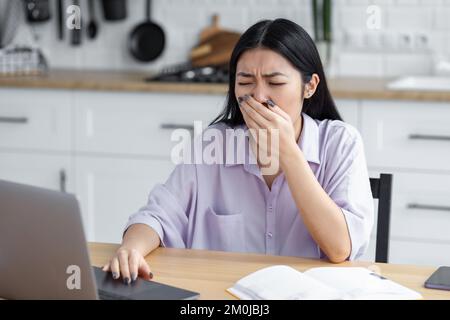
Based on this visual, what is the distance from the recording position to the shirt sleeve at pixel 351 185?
5.95 feet

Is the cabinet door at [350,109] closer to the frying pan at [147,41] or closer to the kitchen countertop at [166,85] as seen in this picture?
the kitchen countertop at [166,85]

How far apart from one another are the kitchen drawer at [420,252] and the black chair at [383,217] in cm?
129

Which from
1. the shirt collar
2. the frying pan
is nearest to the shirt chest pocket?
the shirt collar

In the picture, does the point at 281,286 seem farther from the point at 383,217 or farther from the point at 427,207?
the point at 427,207

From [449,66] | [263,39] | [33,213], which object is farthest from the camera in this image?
[449,66]

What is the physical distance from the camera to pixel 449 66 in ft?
11.8

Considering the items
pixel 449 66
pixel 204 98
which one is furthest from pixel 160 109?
pixel 449 66

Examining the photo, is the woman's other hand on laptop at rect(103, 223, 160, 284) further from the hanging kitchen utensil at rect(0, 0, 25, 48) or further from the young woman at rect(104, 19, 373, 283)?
the hanging kitchen utensil at rect(0, 0, 25, 48)

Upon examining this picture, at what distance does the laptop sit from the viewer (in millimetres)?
1330

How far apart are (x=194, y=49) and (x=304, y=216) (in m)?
2.22

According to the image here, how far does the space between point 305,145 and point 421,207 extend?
134cm

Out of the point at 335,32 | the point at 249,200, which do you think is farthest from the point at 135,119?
the point at 249,200

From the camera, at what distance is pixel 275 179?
78.0 inches
